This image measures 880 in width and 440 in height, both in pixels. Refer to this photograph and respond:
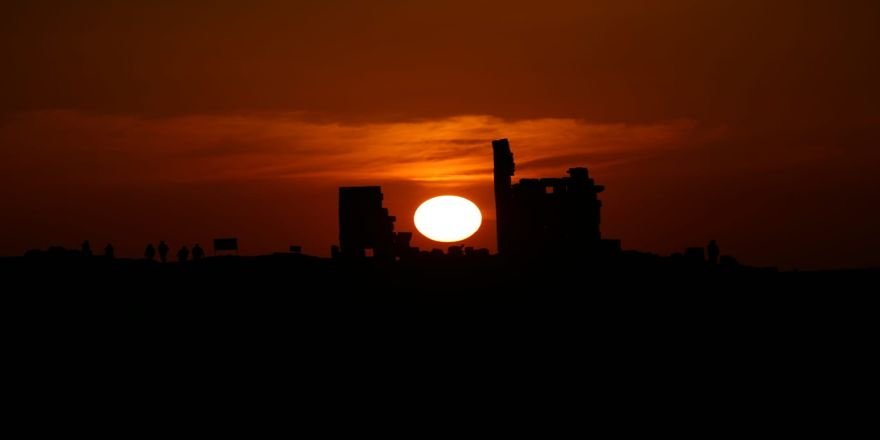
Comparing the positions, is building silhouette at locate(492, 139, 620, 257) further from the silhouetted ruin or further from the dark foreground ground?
the silhouetted ruin

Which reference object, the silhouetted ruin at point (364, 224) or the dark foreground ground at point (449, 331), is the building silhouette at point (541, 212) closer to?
the dark foreground ground at point (449, 331)

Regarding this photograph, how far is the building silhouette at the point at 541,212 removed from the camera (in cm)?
4256

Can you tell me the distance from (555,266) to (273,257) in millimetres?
9296

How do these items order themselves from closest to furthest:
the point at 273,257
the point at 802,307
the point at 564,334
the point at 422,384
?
the point at 422,384, the point at 564,334, the point at 802,307, the point at 273,257

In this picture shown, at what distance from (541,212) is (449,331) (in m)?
7.77

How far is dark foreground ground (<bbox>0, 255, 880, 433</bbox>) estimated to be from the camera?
33562 mm

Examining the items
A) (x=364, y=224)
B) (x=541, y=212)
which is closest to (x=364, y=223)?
(x=364, y=224)

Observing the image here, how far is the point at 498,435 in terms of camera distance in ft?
101

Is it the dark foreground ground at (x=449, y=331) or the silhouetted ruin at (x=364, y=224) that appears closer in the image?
the dark foreground ground at (x=449, y=331)

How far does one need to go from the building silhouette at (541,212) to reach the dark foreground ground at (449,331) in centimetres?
104

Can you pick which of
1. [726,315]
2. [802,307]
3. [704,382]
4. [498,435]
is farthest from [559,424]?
[802,307]

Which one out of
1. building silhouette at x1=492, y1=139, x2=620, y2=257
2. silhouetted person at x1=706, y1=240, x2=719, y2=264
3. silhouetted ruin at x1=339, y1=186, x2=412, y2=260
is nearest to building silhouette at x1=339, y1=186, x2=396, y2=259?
silhouetted ruin at x1=339, y1=186, x2=412, y2=260

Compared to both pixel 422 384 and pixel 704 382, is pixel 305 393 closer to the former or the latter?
pixel 422 384

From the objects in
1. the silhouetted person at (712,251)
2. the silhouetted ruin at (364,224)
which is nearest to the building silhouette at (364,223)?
the silhouetted ruin at (364,224)
